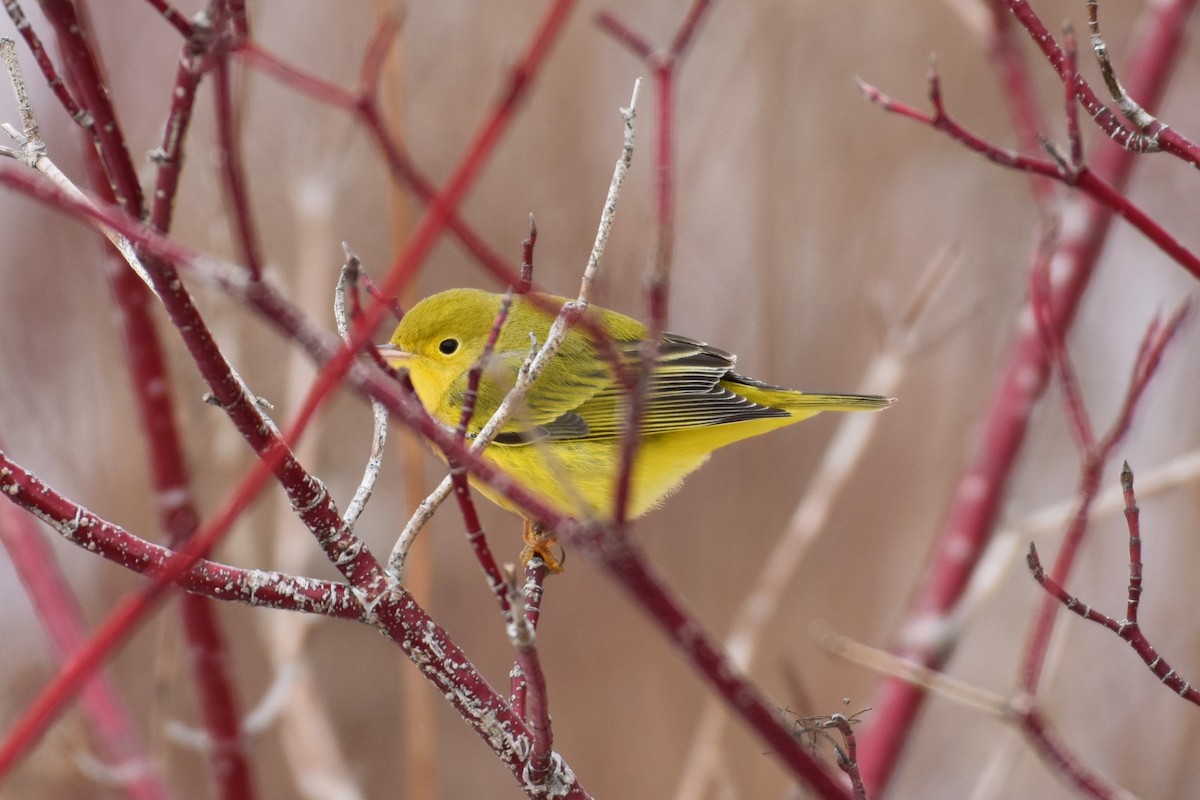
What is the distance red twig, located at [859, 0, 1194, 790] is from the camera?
3.33m

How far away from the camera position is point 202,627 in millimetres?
2891

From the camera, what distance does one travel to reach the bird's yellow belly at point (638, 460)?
358 cm

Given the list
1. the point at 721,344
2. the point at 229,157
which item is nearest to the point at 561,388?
the point at 721,344

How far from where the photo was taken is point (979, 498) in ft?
11.5

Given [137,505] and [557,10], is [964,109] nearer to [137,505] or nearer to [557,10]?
[137,505]

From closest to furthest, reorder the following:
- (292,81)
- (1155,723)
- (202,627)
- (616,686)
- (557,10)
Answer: (557,10) → (292,81) → (202,627) → (1155,723) → (616,686)

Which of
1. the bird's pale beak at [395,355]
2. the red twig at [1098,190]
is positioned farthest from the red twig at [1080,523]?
the bird's pale beak at [395,355]

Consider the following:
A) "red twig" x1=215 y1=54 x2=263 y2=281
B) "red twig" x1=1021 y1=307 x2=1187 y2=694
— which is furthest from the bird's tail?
"red twig" x1=215 y1=54 x2=263 y2=281

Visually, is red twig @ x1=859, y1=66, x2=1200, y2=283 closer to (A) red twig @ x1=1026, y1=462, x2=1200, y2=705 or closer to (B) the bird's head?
(A) red twig @ x1=1026, y1=462, x2=1200, y2=705

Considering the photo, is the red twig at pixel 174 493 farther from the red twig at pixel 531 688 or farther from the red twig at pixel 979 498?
the red twig at pixel 979 498

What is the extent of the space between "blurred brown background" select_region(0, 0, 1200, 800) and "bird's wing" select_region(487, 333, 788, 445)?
101 centimetres

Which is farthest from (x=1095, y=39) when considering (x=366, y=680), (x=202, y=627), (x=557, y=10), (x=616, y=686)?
(x=366, y=680)

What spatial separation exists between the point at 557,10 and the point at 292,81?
1.41ft

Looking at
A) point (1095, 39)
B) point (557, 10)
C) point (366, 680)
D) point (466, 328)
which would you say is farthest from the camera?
point (366, 680)
